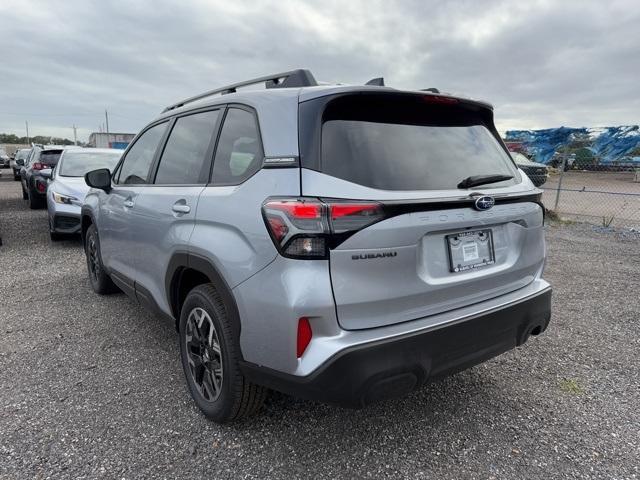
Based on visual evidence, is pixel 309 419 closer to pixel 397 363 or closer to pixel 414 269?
pixel 397 363

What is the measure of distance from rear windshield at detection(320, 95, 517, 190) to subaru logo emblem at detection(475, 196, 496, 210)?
0.46ft

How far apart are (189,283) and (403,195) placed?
1484mm

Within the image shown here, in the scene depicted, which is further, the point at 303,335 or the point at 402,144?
the point at 402,144

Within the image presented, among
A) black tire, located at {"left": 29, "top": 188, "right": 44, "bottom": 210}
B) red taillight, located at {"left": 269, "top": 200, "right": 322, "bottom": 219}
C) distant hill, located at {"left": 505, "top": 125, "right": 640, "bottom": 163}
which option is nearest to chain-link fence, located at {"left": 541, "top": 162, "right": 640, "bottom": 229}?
distant hill, located at {"left": 505, "top": 125, "right": 640, "bottom": 163}

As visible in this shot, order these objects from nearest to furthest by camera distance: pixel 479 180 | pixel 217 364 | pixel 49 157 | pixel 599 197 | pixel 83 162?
1. pixel 479 180
2. pixel 217 364
3. pixel 83 162
4. pixel 49 157
5. pixel 599 197

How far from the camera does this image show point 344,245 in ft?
6.13

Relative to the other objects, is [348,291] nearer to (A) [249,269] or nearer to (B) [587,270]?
(A) [249,269]

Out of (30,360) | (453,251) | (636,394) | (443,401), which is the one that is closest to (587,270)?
(636,394)

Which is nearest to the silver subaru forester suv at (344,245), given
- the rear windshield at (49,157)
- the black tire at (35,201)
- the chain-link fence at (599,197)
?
the chain-link fence at (599,197)

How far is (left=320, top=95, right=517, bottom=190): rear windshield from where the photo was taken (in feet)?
6.62

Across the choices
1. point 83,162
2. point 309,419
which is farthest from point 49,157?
point 309,419

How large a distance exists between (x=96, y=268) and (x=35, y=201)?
337 inches

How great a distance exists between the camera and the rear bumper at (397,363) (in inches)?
74.2

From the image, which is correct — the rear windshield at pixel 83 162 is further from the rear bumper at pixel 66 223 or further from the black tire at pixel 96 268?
the black tire at pixel 96 268
